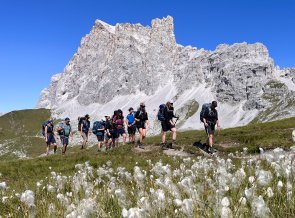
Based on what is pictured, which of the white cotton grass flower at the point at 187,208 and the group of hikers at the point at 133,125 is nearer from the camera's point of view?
the white cotton grass flower at the point at 187,208

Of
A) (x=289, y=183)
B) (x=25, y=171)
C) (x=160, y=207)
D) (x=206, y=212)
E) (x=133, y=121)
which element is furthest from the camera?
(x=133, y=121)

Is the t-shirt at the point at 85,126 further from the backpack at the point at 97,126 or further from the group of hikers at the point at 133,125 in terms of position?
the backpack at the point at 97,126

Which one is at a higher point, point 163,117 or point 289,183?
point 163,117

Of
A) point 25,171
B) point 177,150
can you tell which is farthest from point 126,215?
point 177,150

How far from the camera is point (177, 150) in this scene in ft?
86.3

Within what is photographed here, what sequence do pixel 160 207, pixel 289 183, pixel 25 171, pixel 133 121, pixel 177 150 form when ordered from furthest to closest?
pixel 133 121 → pixel 177 150 → pixel 25 171 → pixel 289 183 → pixel 160 207

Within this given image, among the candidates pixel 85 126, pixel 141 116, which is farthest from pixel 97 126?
pixel 141 116

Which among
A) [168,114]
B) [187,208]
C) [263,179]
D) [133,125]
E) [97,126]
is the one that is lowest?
[187,208]

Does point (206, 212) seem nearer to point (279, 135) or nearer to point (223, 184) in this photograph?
point (223, 184)

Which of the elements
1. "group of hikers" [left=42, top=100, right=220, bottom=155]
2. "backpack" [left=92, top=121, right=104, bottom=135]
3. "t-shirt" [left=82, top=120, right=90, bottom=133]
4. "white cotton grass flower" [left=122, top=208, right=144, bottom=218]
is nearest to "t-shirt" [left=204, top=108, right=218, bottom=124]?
"group of hikers" [left=42, top=100, right=220, bottom=155]

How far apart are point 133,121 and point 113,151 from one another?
4510mm

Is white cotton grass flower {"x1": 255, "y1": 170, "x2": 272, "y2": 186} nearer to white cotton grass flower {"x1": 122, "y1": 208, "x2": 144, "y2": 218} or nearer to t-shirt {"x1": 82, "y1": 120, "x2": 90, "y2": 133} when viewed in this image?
white cotton grass flower {"x1": 122, "y1": 208, "x2": 144, "y2": 218}

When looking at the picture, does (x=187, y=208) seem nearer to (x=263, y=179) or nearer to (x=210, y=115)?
(x=263, y=179)

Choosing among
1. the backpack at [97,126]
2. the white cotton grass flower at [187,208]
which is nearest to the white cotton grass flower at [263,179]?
the white cotton grass flower at [187,208]
